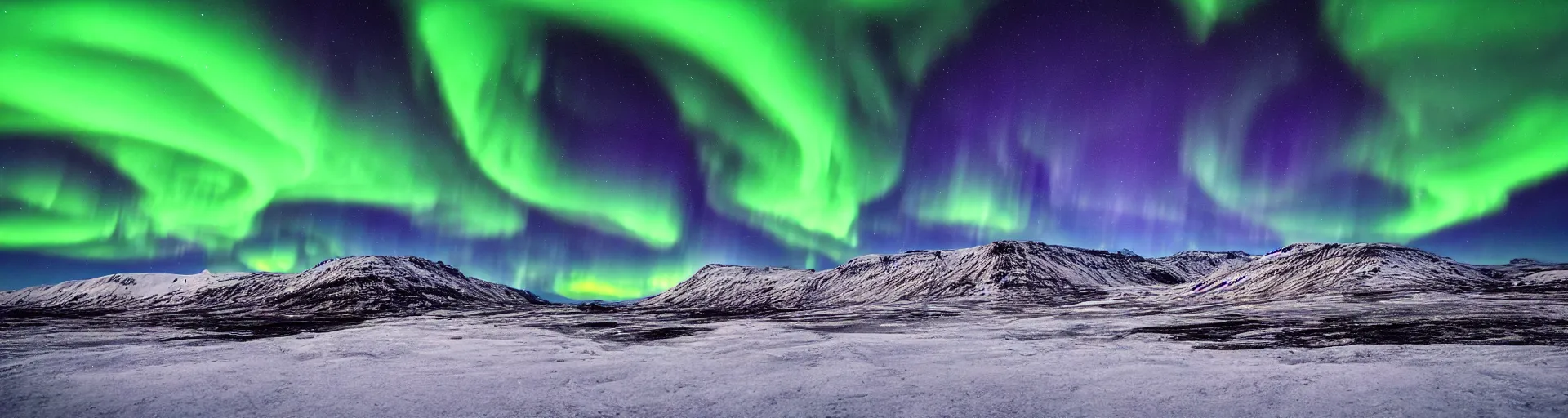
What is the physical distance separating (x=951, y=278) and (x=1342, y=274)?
256ft

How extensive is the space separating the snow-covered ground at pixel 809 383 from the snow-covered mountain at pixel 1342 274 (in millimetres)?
86608

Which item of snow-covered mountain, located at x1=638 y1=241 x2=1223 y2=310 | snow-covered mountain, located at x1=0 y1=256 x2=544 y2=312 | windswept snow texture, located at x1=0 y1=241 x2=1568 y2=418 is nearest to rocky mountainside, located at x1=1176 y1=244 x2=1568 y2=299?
snow-covered mountain, located at x1=638 y1=241 x2=1223 y2=310

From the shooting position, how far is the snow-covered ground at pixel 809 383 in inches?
373

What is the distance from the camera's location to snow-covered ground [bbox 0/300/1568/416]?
9484 millimetres

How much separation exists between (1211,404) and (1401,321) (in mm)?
31932

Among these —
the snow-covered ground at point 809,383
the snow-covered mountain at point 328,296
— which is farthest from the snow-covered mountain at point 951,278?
the snow-covered ground at point 809,383

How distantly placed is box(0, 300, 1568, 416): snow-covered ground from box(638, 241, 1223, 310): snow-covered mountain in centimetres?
11943

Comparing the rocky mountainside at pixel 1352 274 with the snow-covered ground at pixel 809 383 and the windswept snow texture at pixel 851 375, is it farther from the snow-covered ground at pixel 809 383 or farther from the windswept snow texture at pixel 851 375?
the snow-covered ground at pixel 809 383

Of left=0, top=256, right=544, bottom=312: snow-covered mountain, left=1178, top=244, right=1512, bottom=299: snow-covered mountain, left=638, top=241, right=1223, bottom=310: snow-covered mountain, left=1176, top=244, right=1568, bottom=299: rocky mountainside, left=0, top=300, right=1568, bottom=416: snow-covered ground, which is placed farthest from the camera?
left=0, top=256, right=544, bottom=312: snow-covered mountain

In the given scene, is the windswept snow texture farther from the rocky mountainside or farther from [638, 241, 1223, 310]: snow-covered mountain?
[638, 241, 1223, 310]: snow-covered mountain

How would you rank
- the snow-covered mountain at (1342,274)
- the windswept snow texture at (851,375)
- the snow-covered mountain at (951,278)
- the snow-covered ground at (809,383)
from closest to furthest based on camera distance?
the snow-covered ground at (809,383) → the windswept snow texture at (851,375) → the snow-covered mountain at (1342,274) → the snow-covered mountain at (951,278)

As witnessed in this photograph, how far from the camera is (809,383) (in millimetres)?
11812

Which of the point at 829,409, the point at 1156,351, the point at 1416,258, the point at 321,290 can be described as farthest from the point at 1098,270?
the point at 321,290

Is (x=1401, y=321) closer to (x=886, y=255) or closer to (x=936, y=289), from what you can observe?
(x=936, y=289)
